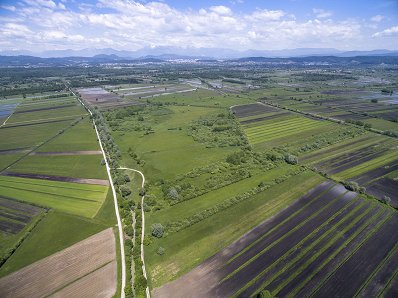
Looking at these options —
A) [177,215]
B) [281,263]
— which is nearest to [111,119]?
[177,215]

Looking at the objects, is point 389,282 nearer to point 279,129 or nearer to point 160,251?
point 160,251

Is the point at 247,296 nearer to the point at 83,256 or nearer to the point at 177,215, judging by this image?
the point at 177,215

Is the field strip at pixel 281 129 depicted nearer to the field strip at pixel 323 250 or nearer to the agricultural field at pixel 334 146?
the agricultural field at pixel 334 146

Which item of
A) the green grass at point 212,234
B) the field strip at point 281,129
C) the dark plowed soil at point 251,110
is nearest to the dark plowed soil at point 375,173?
the green grass at point 212,234

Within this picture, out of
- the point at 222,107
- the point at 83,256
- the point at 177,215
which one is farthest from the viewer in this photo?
the point at 222,107

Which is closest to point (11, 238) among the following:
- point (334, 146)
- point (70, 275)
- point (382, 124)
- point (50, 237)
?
point (50, 237)

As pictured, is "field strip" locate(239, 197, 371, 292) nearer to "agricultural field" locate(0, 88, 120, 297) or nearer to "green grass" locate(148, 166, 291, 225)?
"green grass" locate(148, 166, 291, 225)
